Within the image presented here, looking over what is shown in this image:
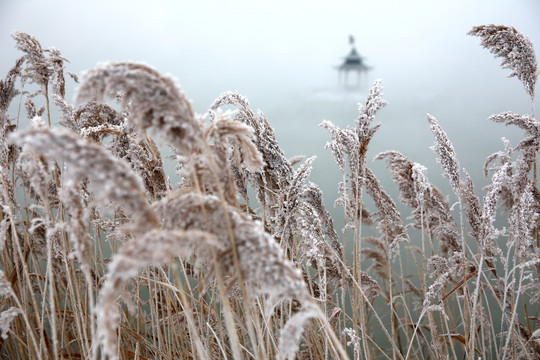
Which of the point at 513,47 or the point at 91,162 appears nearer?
the point at 91,162

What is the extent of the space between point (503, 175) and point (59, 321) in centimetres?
219

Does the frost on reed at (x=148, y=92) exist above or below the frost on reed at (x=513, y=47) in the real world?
below

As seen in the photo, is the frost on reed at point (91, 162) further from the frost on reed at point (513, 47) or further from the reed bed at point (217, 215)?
the frost on reed at point (513, 47)

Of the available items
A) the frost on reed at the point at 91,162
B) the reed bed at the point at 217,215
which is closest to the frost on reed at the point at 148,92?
the reed bed at the point at 217,215

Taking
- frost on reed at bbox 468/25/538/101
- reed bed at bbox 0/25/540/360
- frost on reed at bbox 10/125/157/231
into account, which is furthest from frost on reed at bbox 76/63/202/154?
frost on reed at bbox 468/25/538/101

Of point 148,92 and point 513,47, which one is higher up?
point 513,47

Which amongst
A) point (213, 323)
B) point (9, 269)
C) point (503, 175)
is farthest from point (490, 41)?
point (9, 269)

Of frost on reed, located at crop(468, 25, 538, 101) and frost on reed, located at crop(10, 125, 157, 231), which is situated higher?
frost on reed, located at crop(468, 25, 538, 101)

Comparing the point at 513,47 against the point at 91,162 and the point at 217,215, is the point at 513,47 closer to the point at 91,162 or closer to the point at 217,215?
the point at 217,215

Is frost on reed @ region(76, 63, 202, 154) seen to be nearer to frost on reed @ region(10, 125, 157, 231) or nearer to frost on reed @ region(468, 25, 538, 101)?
frost on reed @ region(10, 125, 157, 231)

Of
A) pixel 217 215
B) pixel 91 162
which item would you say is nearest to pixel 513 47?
pixel 217 215

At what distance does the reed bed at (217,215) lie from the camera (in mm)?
699

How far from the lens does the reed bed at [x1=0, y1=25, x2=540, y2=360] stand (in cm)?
70

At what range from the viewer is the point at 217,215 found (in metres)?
0.74
